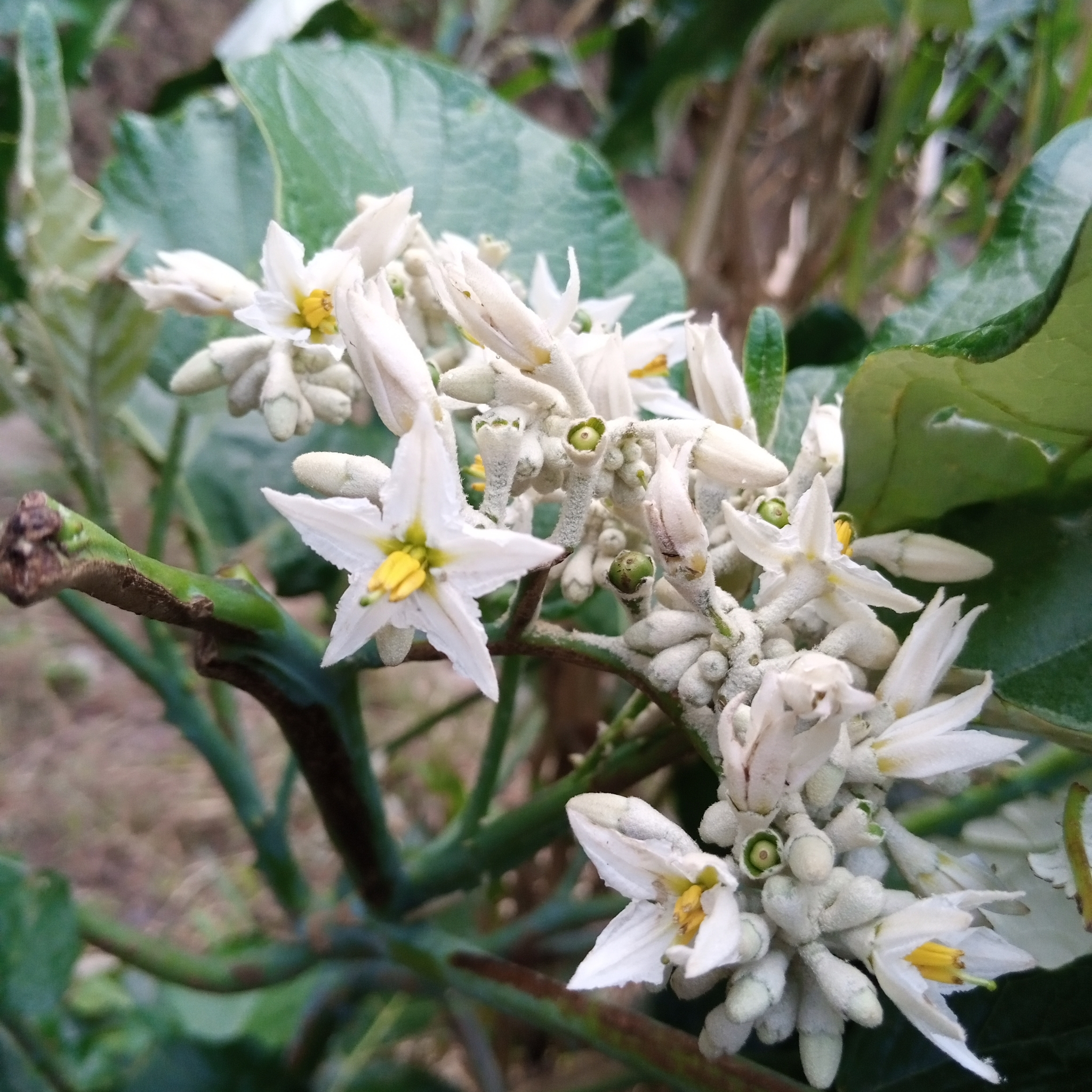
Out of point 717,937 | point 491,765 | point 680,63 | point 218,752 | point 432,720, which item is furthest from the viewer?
point 680,63

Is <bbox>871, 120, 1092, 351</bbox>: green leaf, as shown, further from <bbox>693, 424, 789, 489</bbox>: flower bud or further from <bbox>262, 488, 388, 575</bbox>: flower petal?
<bbox>262, 488, 388, 575</bbox>: flower petal

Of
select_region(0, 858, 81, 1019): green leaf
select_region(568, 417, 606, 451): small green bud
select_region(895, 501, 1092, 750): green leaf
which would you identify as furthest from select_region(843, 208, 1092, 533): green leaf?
select_region(0, 858, 81, 1019): green leaf

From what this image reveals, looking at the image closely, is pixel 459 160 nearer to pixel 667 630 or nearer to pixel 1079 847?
pixel 667 630

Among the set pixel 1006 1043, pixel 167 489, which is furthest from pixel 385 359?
pixel 1006 1043

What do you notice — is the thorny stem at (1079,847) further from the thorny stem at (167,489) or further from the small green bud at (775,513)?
the thorny stem at (167,489)

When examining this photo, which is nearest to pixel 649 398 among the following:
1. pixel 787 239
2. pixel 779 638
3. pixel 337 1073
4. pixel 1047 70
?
A: pixel 779 638

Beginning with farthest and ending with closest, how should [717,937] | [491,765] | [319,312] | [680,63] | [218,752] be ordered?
[680,63] < [218,752] < [491,765] < [319,312] < [717,937]
